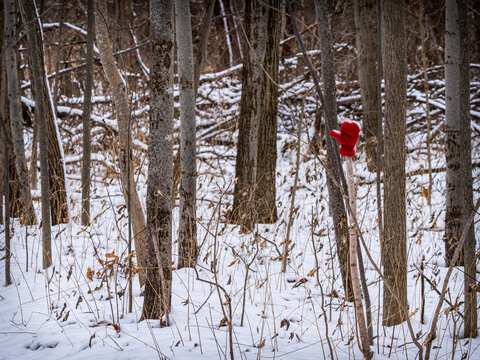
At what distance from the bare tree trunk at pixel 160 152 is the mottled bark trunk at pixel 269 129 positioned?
2406mm

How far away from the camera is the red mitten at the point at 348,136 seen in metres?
1.32

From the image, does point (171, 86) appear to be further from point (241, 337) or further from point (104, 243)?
point (104, 243)

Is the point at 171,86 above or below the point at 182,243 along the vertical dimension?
above

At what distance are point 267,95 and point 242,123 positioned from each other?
47cm

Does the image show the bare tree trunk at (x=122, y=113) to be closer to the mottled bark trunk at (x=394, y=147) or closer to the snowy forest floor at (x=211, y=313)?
the snowy forest floor at (x=211, y=313)

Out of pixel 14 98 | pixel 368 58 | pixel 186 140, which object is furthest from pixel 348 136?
pixel 368 58

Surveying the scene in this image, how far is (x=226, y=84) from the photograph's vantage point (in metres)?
8.21

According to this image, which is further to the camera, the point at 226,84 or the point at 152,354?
the point at 226,84

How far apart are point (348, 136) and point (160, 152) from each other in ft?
3.76

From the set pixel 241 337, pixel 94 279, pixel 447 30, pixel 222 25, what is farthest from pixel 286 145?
pixel 222 25

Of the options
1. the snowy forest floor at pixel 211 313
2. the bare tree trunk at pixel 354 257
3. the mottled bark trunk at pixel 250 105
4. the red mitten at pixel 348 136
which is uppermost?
the mottled bark trunk at pixel 250 105

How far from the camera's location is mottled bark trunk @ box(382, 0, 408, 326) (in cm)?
206

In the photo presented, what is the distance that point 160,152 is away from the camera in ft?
6.98

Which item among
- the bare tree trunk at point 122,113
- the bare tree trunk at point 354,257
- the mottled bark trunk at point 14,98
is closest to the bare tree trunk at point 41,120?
the bare tree trunk at point 122,113
